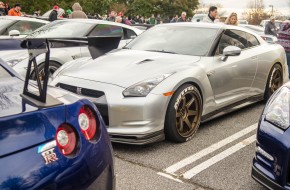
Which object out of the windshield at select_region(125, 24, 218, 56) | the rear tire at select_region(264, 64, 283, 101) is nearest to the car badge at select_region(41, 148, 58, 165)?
the windshield at select_region(125, 24, 218, 56)

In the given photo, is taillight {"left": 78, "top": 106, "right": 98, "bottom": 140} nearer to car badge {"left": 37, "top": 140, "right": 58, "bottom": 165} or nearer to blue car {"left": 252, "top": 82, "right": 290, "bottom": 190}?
car badge {"left": 37, "top": 140, "right": 58, "bottom": 165}

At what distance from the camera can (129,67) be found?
4461mm

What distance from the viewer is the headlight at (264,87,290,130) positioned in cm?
278

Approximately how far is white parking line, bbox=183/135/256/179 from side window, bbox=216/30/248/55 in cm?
125

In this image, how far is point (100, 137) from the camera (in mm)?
2043

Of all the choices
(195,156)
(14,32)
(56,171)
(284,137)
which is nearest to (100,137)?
(56,171)

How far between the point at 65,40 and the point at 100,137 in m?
0.77

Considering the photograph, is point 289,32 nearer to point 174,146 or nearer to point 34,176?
point 174,146

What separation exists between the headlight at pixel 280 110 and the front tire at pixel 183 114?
50.1 inches

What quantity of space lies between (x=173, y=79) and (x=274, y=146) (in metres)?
1.66

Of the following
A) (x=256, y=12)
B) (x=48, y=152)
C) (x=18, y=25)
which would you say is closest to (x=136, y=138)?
(x=48, y=152)

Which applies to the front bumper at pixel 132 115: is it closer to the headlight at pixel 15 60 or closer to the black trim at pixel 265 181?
the black trim at pixel 265 181

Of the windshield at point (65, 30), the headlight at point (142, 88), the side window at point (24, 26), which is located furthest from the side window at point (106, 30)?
the headlight at point (142, 88)

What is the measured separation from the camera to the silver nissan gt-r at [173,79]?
397 centimetres
